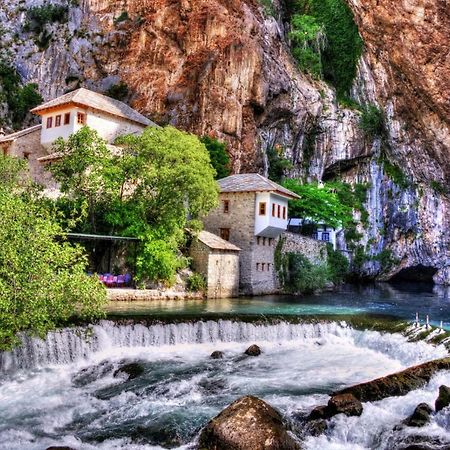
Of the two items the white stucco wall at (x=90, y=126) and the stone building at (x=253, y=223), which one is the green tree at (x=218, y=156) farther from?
the white stucco wall at (x=90, y=126)

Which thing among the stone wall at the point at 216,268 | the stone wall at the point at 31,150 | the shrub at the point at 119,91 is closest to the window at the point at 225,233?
the stone wall at the point at 216,268

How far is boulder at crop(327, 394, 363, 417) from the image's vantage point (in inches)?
490

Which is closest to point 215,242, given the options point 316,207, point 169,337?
point 169,337

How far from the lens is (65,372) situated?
16.4 metres

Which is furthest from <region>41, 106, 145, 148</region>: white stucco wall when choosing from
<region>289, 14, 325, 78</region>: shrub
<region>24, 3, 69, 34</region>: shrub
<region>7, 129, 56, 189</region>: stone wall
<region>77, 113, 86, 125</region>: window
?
<region>289, 14, 325, 78</region>: shrub

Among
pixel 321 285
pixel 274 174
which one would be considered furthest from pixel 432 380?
pixel 274 174

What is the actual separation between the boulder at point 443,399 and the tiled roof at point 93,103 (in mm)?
29849

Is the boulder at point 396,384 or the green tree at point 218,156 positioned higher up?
the green tree at point 218,156

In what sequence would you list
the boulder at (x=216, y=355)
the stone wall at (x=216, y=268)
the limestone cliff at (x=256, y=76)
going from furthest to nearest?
the limestone cliff at (x=256, y=76), the stone wall at (x=216, y=268), the boulder at (x=216, y=355)

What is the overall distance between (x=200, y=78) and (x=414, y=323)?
3203 centimetres

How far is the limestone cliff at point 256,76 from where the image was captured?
153 feet

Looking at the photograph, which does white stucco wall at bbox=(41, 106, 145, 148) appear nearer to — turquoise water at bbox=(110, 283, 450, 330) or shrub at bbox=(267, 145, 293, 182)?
turquoise water at bbox=(110, 283, 450, 330)

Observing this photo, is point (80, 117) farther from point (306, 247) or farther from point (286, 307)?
point (286, 307)

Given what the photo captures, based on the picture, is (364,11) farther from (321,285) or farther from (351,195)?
(321,285)
